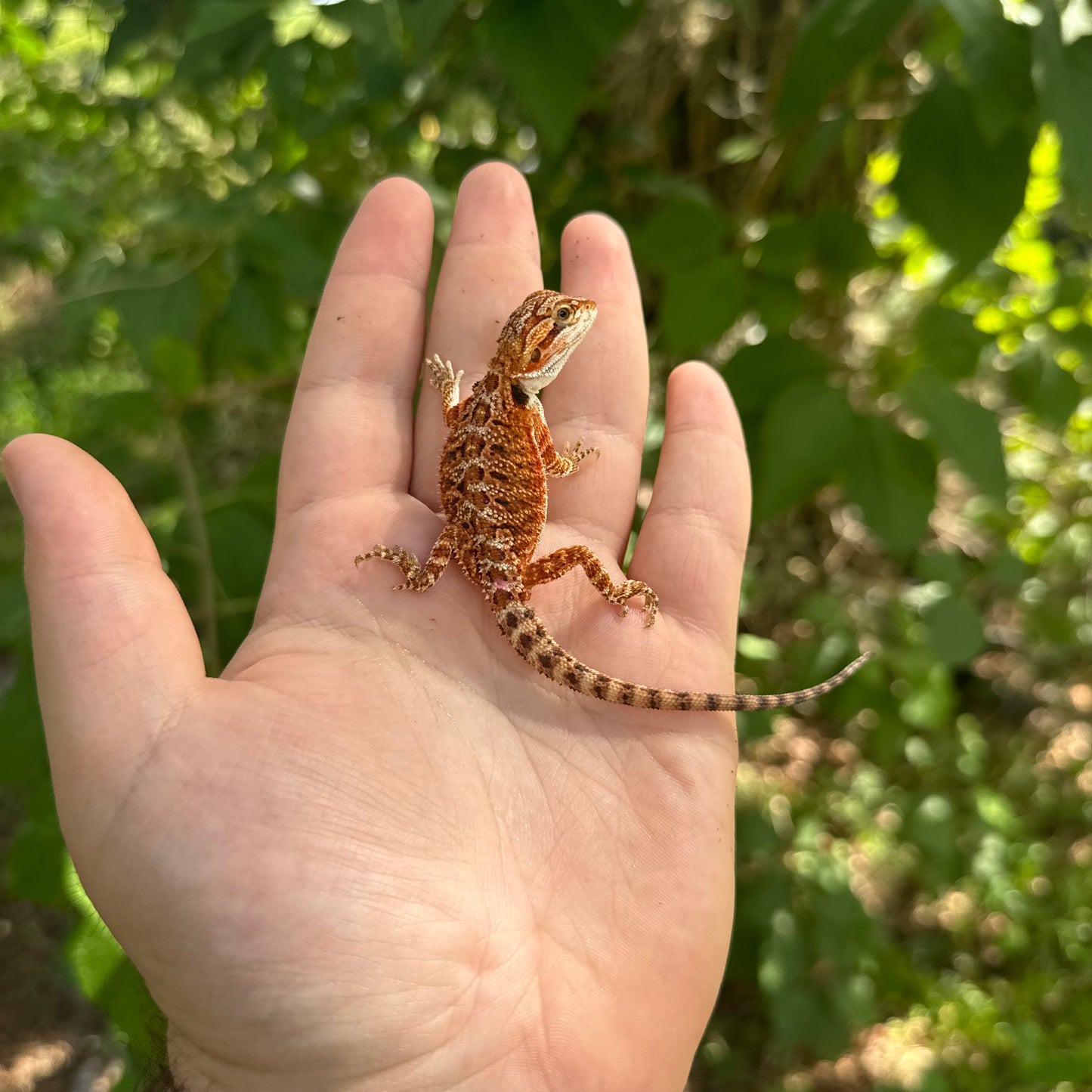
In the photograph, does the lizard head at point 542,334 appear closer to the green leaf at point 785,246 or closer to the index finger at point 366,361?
the index finger at point 366,361

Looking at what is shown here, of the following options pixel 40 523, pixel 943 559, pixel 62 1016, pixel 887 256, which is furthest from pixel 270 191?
pixel 62 1016

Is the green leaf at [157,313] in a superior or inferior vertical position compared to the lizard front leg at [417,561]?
superior

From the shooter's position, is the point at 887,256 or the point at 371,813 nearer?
the point at 371,813

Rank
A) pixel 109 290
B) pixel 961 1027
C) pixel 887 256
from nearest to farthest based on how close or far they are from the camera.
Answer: pixel 109 290
pixel 887 256
pixel 961 1027

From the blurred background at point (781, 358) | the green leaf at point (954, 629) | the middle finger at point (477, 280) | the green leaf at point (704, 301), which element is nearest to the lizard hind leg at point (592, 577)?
the middle finger at point (477, 280)

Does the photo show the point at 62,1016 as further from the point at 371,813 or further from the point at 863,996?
the point at 863,996

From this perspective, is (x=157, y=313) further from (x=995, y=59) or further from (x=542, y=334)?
(x=995, y=59)

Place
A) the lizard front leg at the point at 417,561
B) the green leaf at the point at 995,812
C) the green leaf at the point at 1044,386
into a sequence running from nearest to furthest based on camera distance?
the lizard front leg at the point at 417,561 → the green leaf at the point at 1044,386 → the green leaf at the point at 995,812
